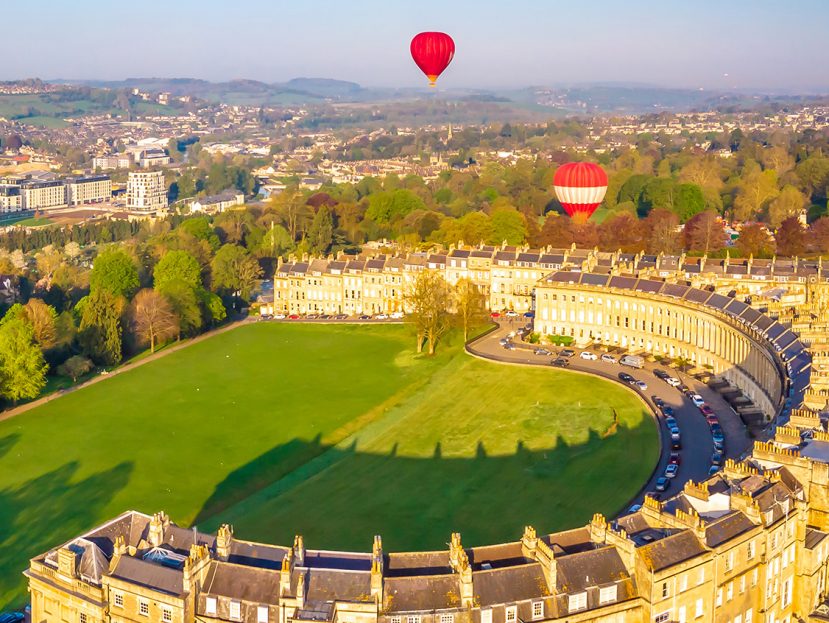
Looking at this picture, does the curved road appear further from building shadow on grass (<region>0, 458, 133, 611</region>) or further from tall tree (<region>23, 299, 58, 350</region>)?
tall tree (<region>23, 299, 58, 350</region>)

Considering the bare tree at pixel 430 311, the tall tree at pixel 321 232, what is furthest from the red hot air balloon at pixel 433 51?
the tall tree at pixel 321 232

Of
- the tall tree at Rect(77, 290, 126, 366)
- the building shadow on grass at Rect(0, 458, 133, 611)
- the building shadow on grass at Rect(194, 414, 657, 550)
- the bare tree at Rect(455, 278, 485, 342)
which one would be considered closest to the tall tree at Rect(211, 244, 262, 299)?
the tall tree at Rect(77, 290, 126, 366)

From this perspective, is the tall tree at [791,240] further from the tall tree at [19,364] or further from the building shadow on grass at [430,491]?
the tall tree at [19,364]

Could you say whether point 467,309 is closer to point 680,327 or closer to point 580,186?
point 680,327

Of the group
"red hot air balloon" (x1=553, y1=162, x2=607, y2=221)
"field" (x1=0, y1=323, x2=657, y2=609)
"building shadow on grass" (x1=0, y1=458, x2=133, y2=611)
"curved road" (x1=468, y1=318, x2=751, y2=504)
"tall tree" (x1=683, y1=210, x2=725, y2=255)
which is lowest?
"building shadow on grass" (x1=0, y1=458, x2=133, y2=611)

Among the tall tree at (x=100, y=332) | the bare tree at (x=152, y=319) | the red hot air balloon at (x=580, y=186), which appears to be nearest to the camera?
the tall tree at (x=100, y=332)

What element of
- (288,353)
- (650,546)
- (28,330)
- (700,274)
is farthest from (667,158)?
(650,546)

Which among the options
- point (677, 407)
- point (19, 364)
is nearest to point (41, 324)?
point (19, 364)
